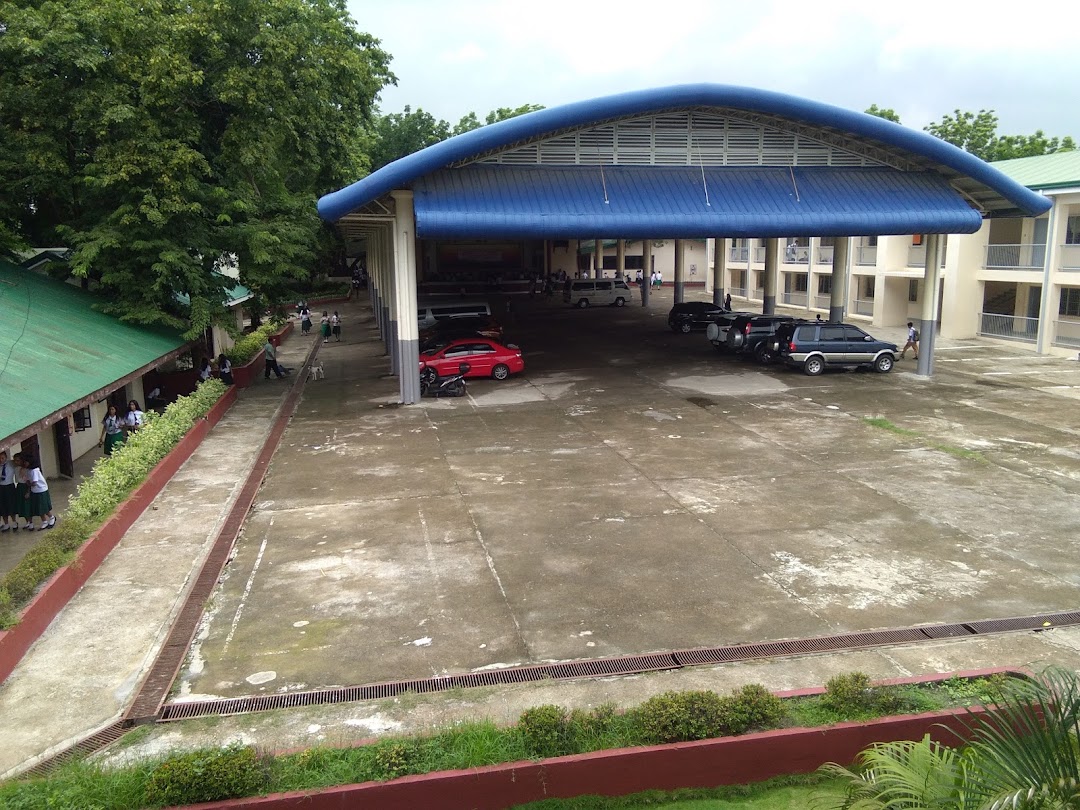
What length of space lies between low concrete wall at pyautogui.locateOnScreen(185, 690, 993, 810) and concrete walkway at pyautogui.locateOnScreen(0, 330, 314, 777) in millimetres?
2774

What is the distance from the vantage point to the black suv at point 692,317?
129 feet

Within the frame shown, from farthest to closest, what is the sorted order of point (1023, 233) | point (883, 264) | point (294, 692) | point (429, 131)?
point (429, 131) < point (883, 264) < point (1023, 233) < point (294, 692)

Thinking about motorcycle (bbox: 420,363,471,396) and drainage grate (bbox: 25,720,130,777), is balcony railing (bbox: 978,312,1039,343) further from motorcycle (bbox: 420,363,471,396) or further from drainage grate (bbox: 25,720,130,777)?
drainage grate (bbox: 25,720,130,777)

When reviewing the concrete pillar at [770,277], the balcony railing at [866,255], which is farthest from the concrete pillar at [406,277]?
the balcony railing at [866,255]

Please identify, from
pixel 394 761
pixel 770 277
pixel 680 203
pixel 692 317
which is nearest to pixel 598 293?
pixel 692 317

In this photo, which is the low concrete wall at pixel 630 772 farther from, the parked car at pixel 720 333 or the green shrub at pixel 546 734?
the parked car at pixel 720 333

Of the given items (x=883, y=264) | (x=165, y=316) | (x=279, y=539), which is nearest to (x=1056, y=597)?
(x=279, y=539)

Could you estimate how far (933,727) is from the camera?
727cm

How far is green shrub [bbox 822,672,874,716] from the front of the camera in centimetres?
751

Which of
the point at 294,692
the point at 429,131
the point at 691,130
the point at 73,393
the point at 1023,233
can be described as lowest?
the point at 294,692

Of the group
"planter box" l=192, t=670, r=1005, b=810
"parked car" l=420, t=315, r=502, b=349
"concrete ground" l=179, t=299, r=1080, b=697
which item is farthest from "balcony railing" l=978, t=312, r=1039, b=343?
"planter box" l=192, t=670, r=1005, b=810

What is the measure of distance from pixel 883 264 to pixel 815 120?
1960 cm

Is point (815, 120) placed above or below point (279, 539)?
above

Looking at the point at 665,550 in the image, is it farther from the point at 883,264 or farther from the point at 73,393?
the point at 883,264
